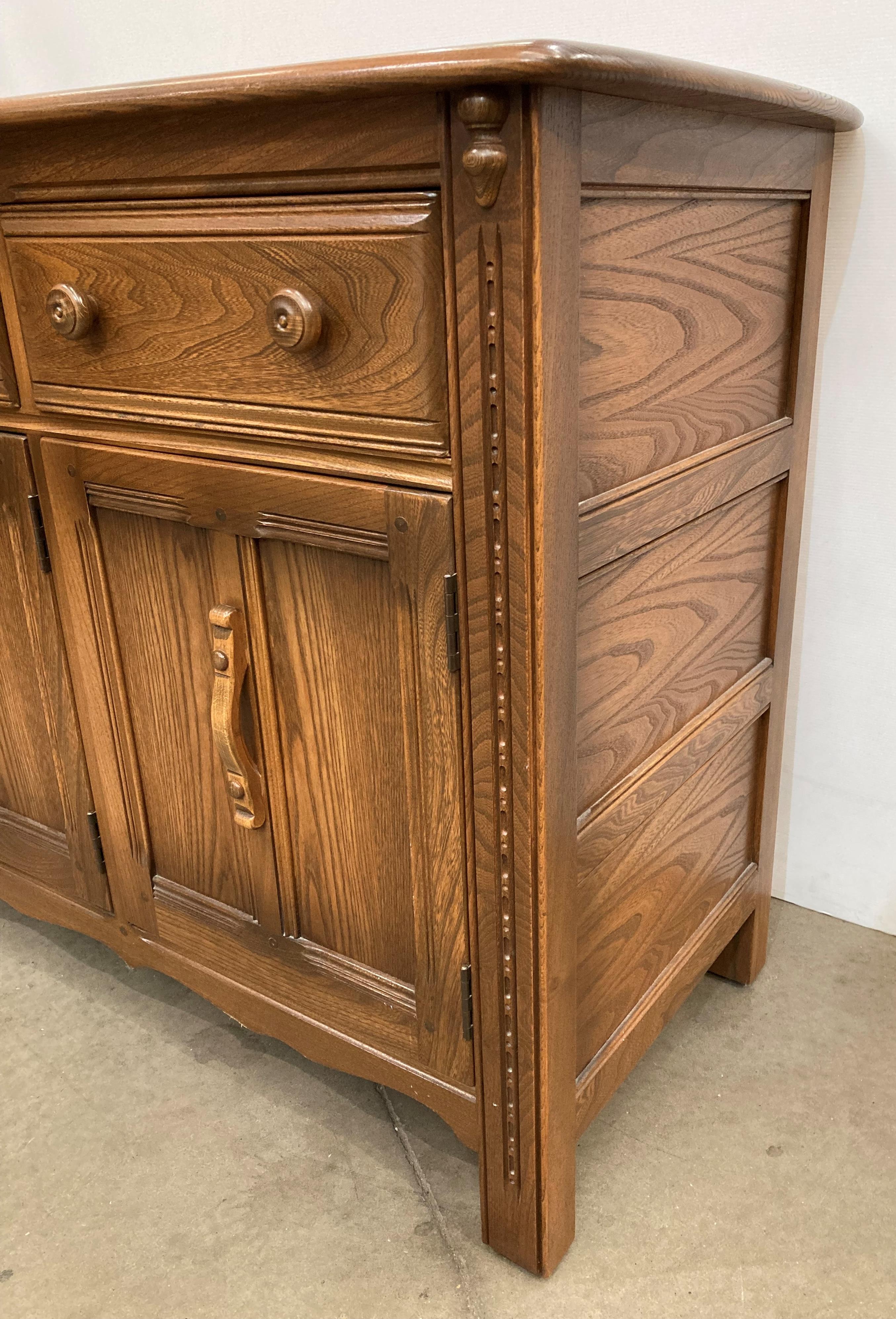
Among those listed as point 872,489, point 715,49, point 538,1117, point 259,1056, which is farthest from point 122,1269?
point 715,49

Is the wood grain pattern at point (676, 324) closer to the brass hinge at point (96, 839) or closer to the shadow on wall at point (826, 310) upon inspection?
the shadow on wall at point (826, 310)

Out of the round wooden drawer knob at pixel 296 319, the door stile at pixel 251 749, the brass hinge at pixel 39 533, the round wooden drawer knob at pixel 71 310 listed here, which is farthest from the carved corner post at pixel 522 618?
the brass hinge at pixel 39 533

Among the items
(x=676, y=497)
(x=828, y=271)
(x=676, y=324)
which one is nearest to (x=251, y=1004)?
(x=676, y=497)

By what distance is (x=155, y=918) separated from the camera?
44.1 inches

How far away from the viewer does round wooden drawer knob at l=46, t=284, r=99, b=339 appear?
2.86 ft

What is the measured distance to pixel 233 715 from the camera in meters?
0.93

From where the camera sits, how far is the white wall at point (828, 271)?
3.48 feet

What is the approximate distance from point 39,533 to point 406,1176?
2.35ft

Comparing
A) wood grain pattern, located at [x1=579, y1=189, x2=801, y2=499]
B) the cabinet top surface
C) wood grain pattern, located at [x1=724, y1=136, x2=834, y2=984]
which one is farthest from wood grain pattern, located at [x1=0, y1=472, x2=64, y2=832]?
wood grain pattern, located at [x1=724, y1=136, x2=834, y2=984]

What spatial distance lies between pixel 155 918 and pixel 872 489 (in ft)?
2.98

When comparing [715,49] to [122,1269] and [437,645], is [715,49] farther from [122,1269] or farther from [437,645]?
[122,1269]

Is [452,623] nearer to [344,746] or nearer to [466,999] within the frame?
[344,746]

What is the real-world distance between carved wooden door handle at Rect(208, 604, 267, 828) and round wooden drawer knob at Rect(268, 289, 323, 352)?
250mm

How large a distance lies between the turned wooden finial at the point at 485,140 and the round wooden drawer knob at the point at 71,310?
1.31ft
